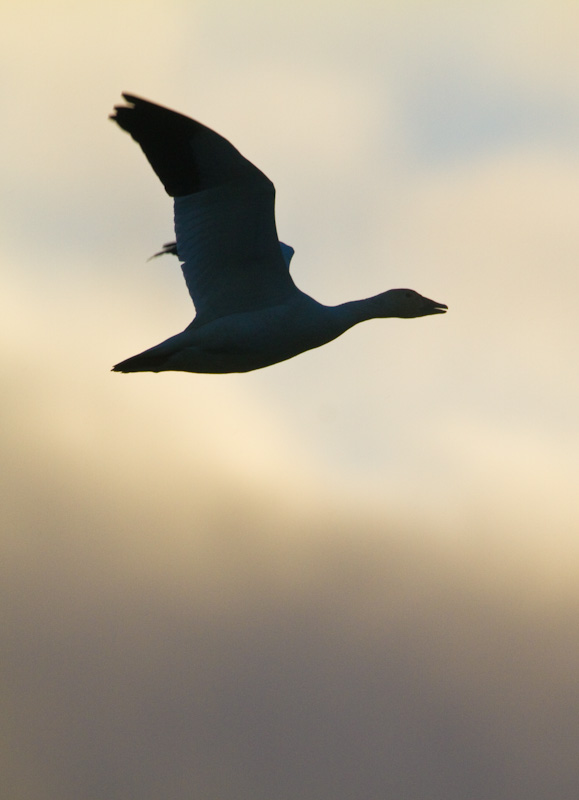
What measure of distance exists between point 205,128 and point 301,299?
2591mm

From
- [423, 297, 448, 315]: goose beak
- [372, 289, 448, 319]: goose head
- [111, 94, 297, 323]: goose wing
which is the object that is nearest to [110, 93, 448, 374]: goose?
[111, 94, 297, 323]: goose wing

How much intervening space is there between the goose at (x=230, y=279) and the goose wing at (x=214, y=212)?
0.01 m

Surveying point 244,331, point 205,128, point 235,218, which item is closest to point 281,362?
point 244,331

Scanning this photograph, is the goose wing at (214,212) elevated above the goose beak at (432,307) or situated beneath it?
elevated above

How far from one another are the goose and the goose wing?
0.04 ft

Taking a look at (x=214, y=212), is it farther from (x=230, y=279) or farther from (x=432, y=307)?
(x=432, y=307)

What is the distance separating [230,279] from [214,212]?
1007 mm

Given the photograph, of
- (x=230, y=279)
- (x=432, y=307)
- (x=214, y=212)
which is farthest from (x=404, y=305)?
(x=214, y=212)

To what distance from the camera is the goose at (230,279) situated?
14.4 meters

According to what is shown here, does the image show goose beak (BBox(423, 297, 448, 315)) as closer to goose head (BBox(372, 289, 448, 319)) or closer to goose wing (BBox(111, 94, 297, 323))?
goose head (BBox(372, 289, 448, 319))

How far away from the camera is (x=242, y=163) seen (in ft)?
46.6

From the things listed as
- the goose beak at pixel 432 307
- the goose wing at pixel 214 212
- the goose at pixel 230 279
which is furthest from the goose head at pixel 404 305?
the goose wing at pixel 214 212

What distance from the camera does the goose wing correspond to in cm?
1402

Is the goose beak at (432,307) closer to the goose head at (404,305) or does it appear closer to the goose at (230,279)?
the goose head at (404,305)
